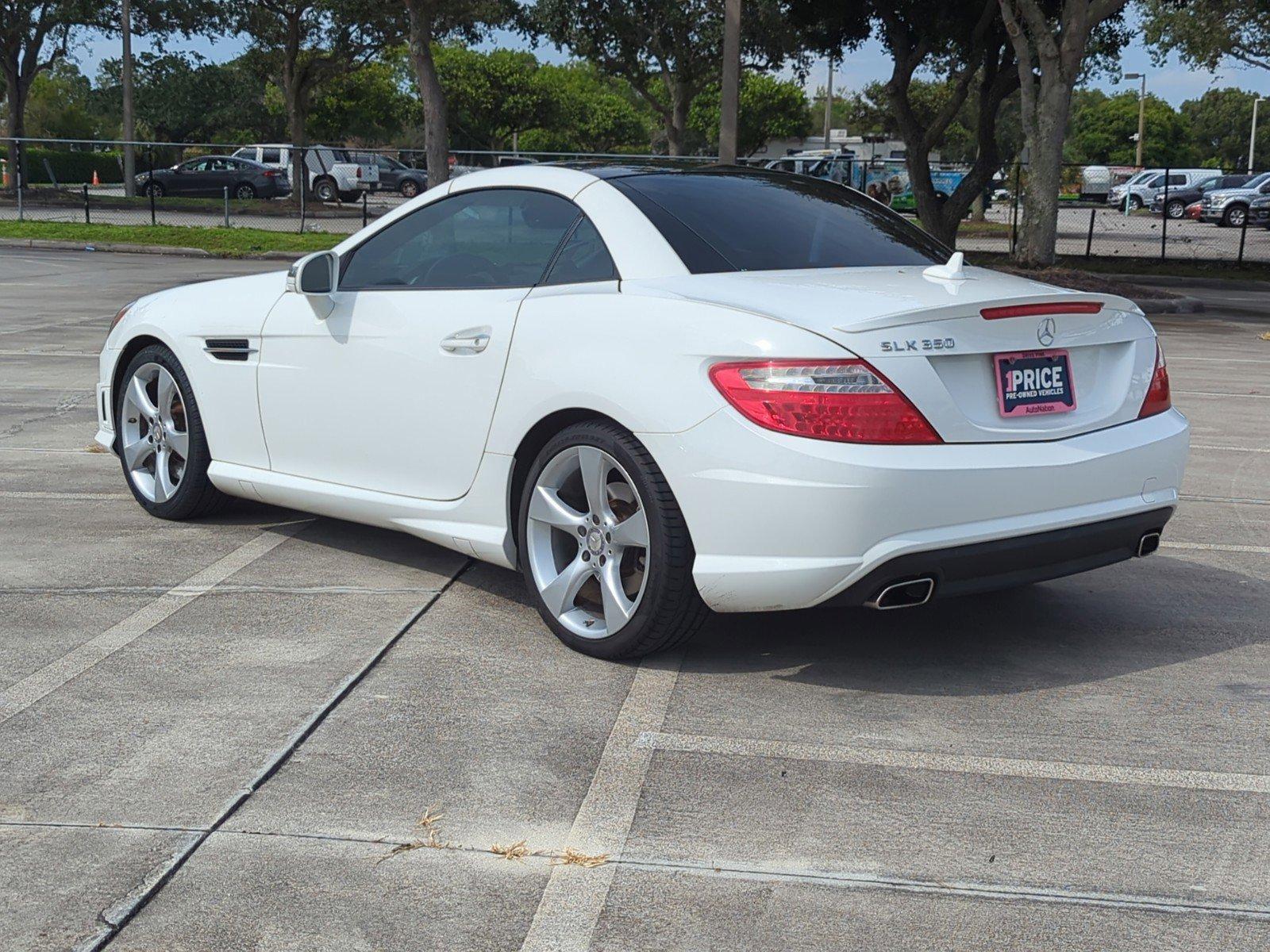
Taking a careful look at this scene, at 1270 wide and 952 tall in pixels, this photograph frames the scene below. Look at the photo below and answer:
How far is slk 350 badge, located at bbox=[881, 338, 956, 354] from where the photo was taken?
420cm

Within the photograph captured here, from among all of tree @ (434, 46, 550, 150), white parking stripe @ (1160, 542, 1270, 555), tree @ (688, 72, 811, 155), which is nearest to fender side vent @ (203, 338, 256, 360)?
white parking stripe @ (1160, 542, 1270, 555)

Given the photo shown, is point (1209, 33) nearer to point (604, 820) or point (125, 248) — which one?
point (125, 248)

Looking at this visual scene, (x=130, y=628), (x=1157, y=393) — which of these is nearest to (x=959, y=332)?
(x=1157, y=393)

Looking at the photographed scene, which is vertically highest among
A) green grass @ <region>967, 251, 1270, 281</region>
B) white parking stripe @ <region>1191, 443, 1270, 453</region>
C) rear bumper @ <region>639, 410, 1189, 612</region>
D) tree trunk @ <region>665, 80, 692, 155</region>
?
tree trunk @ <region>665, 80, 692, 155</region>

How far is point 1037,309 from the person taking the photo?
4520 mm

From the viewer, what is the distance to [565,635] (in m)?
4.80

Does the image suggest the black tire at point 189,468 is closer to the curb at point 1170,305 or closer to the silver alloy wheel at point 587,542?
the silver alloy wheel at point 587,542

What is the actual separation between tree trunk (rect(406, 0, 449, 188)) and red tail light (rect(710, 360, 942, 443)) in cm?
2619

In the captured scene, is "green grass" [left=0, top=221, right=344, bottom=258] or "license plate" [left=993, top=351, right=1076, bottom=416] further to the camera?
"green grass" [left=0, top=221, right=344, bottom=258]

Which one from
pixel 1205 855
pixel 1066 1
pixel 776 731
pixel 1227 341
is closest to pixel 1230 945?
pixel 1205 855

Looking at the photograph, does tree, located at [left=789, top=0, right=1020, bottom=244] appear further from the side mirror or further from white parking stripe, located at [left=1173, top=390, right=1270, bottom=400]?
the side mirror

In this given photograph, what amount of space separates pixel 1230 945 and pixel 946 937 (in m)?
0.55

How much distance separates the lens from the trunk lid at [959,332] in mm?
4223

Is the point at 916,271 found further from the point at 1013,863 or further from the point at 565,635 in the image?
the point at 1013,863
